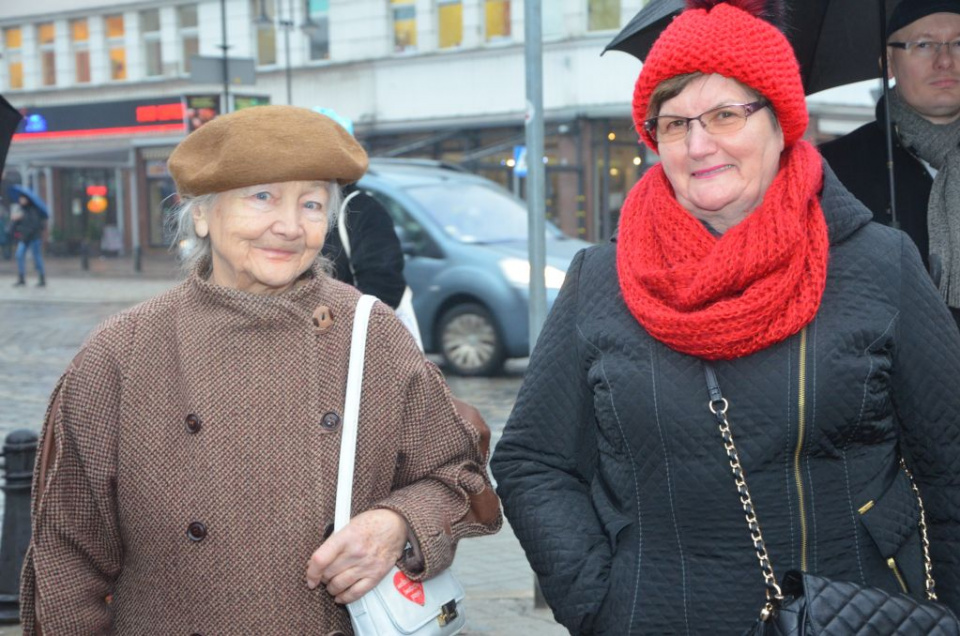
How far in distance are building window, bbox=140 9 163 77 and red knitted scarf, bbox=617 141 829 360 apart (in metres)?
38.6

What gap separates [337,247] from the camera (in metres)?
6.05

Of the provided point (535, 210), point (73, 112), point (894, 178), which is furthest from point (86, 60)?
point (894, 178)

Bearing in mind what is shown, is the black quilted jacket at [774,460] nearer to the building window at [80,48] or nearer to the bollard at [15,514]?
the bollard at [15,514]

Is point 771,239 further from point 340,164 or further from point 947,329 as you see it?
point 340,164

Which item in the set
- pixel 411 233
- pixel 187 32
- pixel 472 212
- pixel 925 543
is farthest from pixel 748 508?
pixel 187 32

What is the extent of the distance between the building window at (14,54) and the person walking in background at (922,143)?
42.5m

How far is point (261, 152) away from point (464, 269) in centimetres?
1060

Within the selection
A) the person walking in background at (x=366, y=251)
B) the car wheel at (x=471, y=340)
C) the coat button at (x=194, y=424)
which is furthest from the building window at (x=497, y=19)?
the coat button at (x=194, y=424)

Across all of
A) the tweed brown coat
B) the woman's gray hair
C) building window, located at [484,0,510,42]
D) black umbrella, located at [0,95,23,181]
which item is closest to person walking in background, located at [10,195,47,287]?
building window, located at [484,0,510,42]

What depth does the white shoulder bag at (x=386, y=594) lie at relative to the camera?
2.72 meters

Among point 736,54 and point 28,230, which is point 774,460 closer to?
point 736,54

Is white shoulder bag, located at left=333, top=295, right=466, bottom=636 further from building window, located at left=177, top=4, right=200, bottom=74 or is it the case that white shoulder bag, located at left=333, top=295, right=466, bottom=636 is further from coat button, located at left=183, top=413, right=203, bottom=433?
building window, located at left=177, top=4, right=200, bottom=74

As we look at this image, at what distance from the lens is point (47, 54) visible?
42.6 metres

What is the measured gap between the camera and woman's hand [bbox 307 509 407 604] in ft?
8.93
